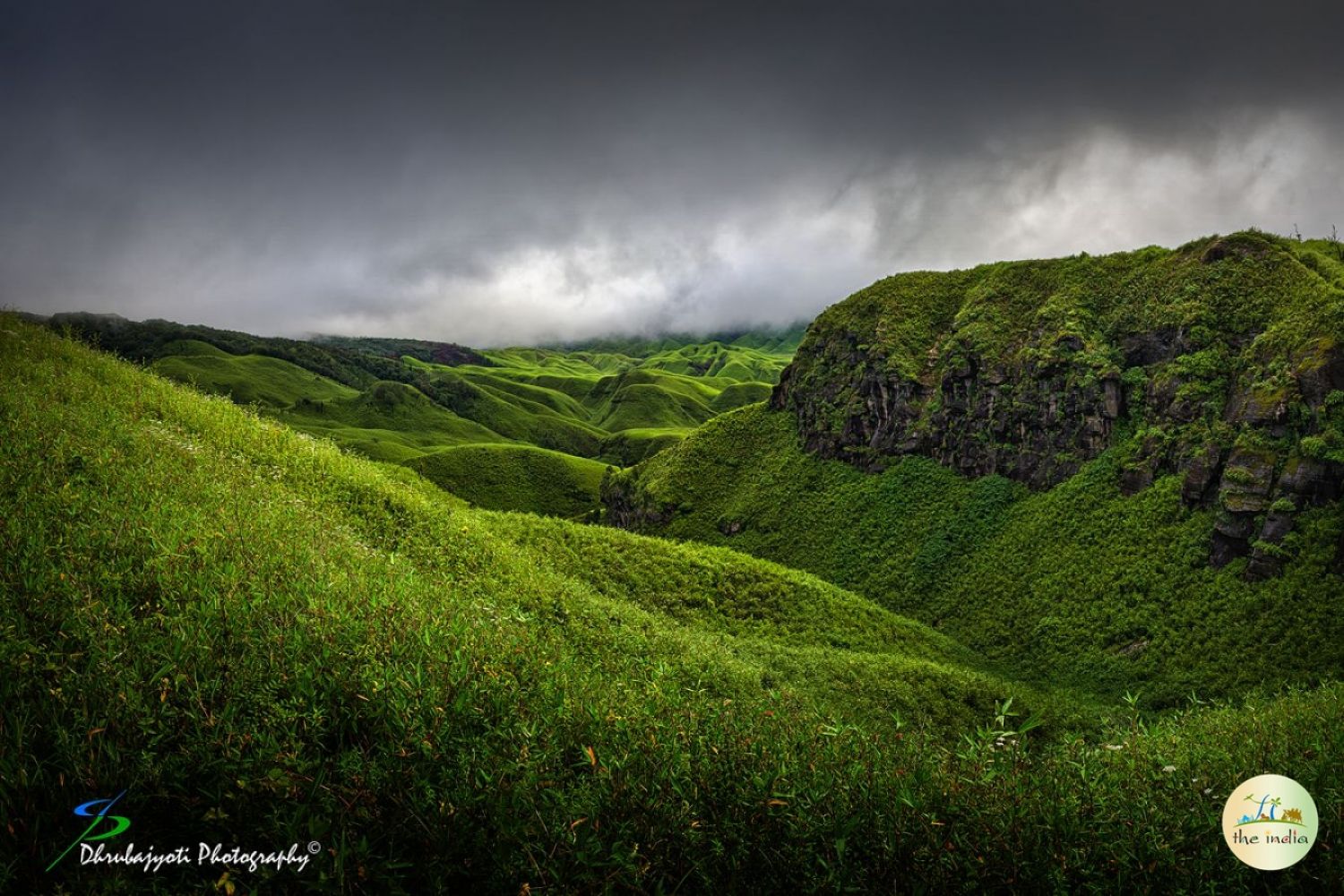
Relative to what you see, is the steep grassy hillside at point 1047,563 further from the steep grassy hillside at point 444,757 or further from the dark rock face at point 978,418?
the steep grassy hillside at point 444,757

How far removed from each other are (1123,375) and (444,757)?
225 ft

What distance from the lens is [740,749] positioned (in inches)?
202

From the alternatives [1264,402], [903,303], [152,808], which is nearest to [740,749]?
[152,808]

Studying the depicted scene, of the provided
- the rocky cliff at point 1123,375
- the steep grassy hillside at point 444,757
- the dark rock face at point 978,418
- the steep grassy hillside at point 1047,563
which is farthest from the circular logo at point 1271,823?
the dark rock face at point 978,418

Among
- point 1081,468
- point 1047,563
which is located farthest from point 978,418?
point 1047,563

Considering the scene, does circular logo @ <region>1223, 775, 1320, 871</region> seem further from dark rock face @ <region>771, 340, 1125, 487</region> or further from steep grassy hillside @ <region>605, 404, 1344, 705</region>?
dark rock face @ <region>771, 340, 1125, 487</region>

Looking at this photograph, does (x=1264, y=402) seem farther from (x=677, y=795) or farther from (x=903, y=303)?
(x=677, y=795)

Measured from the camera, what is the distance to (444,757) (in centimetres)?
463

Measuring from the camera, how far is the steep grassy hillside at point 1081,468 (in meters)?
37.5

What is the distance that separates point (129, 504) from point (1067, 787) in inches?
484

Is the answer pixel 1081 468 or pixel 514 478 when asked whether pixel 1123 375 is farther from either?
pixel 514 478

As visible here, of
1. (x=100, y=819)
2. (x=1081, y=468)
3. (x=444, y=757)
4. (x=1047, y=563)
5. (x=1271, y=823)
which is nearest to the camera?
(x=100, y=819)

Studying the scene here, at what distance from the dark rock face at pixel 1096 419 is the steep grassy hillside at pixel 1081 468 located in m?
0.18

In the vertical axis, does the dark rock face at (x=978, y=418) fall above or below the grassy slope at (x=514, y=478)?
above
